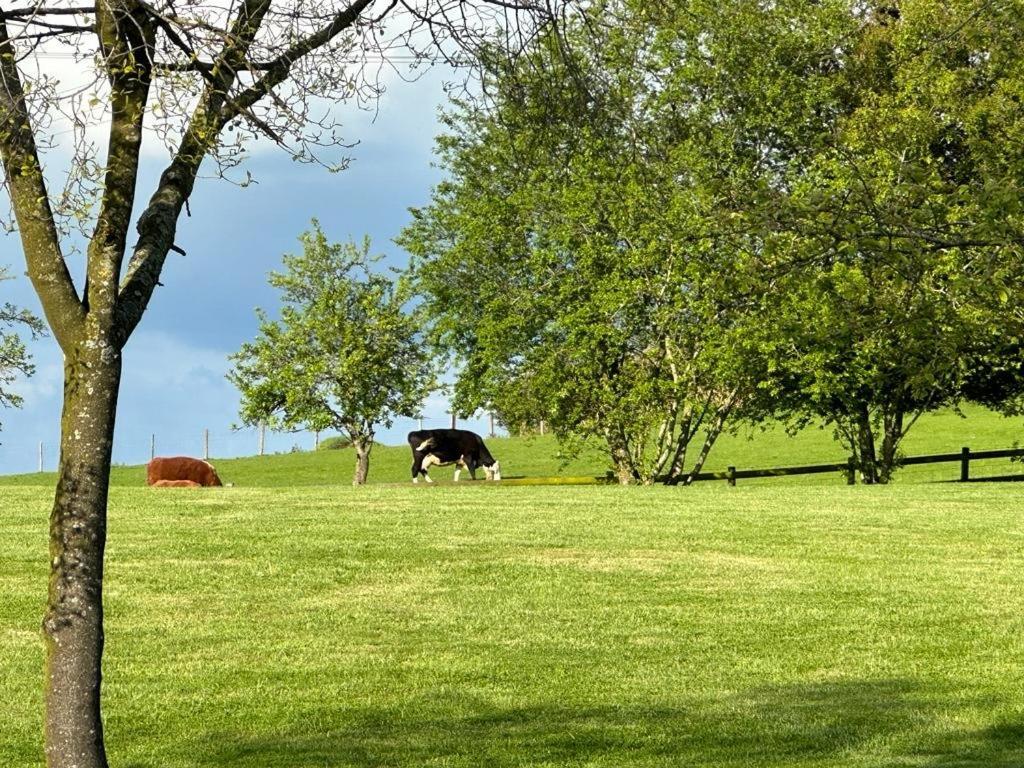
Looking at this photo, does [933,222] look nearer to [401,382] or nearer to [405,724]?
[405,724]

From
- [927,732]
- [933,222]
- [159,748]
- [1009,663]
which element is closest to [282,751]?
[159,748]

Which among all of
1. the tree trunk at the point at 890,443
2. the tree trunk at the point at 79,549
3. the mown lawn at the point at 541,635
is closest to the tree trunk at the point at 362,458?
the tree trunk at the point at 890,443

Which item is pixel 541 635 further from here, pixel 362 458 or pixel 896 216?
pixel 362 458

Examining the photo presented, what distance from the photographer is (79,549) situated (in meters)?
6.69

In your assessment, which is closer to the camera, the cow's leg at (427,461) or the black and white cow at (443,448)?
the cow's leg at (427,461)

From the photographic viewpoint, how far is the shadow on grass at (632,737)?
33.3 ft

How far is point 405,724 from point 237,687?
2177 mm

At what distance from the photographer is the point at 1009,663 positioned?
544 inches

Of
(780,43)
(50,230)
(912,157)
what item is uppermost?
(780,43)

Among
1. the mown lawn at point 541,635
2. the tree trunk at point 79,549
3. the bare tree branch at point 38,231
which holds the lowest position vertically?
the mown lawn at point 541,635

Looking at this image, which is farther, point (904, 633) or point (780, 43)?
point (780, 43)

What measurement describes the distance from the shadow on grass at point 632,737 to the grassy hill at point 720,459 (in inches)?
1726

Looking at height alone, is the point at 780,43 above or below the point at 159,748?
above

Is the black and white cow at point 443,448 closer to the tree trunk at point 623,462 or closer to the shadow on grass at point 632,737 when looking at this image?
the tree trunk at point 623,462
